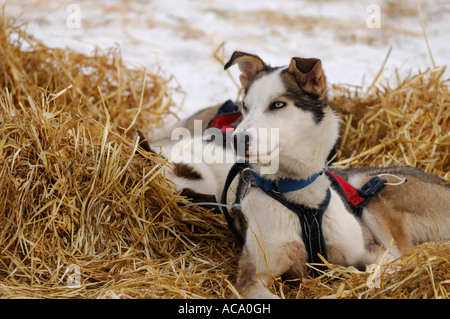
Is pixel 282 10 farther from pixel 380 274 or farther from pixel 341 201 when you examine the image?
pixel 380 274

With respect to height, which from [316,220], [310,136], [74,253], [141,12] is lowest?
[74,253]

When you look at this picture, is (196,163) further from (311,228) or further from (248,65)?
(311,228)

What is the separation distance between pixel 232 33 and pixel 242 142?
6.16 metres

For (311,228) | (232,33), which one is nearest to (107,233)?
(311,228)

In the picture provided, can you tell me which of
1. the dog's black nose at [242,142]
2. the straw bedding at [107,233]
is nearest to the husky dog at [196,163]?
the straw bedding at [107,233]

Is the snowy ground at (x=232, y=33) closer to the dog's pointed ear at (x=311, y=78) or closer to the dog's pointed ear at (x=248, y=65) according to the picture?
the dog's pointed ear at (x=248, y=65)

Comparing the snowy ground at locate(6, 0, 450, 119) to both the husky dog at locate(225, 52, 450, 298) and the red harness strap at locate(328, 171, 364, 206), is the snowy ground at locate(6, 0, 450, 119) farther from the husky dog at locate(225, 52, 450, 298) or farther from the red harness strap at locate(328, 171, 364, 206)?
the husky dog at locate(225, 52, 450, 298)

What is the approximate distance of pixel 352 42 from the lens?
25.5 feet

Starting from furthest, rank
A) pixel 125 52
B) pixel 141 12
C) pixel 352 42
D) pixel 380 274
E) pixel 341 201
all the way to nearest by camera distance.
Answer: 1. pixel 141 12
2. pixel 352 42
3. pixel 125 52
4. pixel 341 201
5. pixel 380 274

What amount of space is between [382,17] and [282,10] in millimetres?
1919

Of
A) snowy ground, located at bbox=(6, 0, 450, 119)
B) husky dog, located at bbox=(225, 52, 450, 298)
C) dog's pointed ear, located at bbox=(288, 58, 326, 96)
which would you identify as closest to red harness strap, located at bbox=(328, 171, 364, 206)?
husky dog, located at bbox=(225, 52, 450, 298)


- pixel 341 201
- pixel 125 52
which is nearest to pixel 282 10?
pixel 125 52

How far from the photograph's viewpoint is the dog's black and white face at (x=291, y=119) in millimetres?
2488
